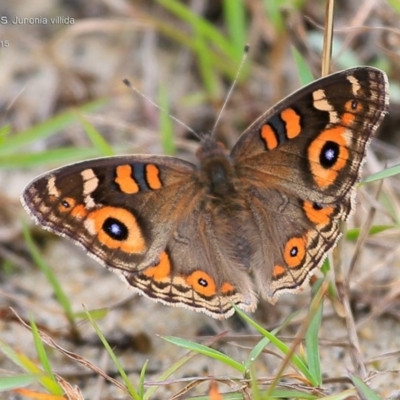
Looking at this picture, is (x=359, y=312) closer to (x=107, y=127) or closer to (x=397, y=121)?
Answer: (x=397, y=121)

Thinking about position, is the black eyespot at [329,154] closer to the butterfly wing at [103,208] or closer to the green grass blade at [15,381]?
the butterfly wing at [103,208]

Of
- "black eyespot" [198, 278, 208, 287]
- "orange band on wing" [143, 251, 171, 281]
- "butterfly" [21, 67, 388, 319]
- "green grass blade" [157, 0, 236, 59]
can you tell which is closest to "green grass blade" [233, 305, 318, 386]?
"butterfly" [21, 67, 388, 319]

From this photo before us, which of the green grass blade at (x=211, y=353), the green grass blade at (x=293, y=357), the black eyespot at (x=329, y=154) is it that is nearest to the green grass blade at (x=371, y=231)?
the black eyespot at (x=329, y=154)

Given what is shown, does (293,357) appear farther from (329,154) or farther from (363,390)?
(329,154)

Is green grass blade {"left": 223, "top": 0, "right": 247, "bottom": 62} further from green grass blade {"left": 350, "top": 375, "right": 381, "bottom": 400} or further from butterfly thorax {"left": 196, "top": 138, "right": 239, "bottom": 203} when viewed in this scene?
green grass blade {"left": 350, "top": 375, "right": 381, "bottom": 400}

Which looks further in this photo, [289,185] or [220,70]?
[220,70]

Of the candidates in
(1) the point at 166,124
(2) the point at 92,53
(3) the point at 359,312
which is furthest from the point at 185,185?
(2) the point at 92,53
